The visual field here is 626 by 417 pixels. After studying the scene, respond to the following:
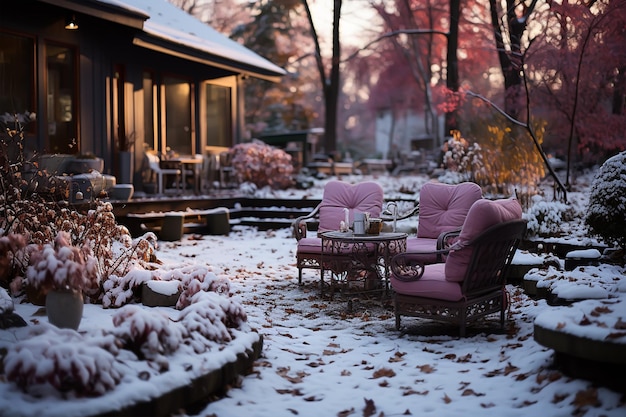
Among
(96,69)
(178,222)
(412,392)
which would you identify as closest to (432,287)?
(412,392)

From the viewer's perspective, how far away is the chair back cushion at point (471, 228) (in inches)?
200

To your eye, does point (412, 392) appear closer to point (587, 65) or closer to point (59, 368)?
point (59, 368)

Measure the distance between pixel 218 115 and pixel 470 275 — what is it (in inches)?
481

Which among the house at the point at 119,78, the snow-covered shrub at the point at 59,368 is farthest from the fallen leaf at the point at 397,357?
the house at the point at 119,78

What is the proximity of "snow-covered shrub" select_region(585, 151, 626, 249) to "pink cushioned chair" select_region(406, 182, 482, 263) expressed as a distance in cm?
117

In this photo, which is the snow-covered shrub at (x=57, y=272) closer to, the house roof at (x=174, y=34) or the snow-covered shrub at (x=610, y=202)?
the snow-covered shrub at (x=610, y=202)

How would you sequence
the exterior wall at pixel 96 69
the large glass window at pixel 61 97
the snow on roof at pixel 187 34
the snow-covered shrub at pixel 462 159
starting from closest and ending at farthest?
the exterior wall at pixel 96 69 < the large glass window at pixel 61 97 < the snow-covered shrub at pixel 462 159 < the snow on roof at pixel 187 34

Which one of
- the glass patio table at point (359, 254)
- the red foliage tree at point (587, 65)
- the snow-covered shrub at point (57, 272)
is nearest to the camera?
the snow-covered shrub at point (57, 272)

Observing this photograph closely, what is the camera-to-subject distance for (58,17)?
36.3 feet

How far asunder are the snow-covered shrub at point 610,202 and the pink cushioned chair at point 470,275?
1687 mm

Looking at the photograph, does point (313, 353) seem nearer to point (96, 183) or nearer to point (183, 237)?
point (96, 183)

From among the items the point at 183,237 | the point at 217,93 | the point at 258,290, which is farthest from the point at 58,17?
the point at 258,290

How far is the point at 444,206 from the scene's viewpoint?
736cm

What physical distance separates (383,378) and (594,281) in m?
2.51
